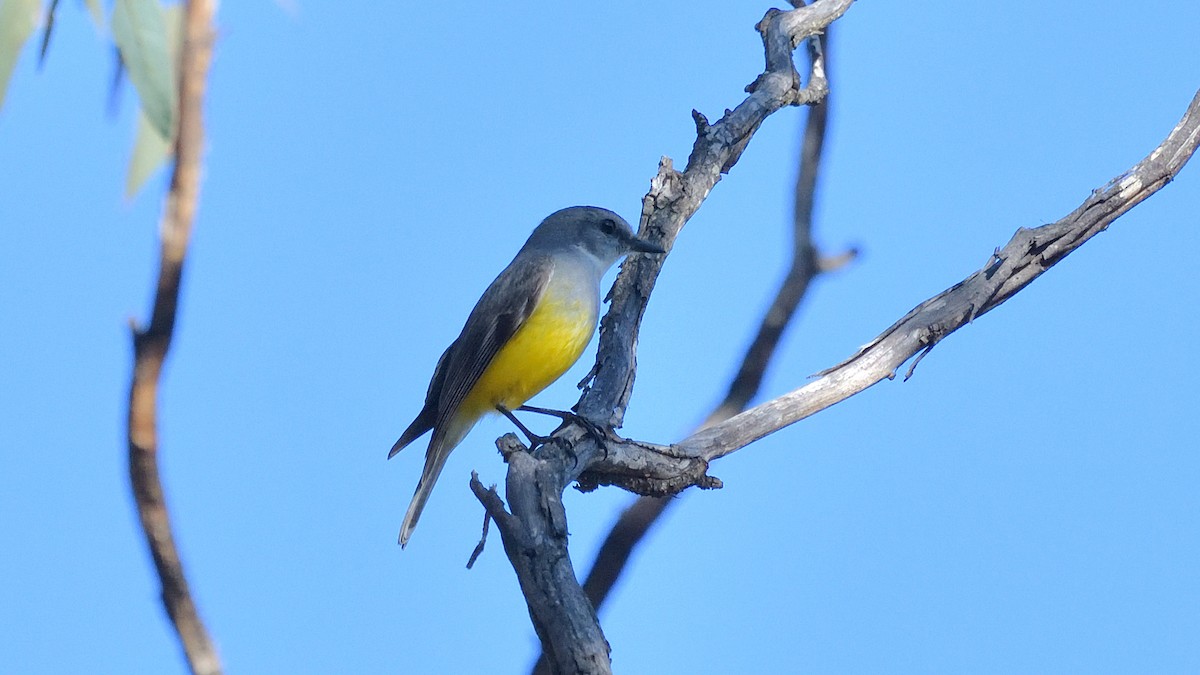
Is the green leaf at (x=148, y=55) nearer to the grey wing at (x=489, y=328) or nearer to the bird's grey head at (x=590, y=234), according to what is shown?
the grey wing at (x=489, y=328)

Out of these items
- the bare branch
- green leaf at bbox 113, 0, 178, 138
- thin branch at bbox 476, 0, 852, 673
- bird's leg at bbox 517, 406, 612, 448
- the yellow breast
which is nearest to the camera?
green leaf at bbox 113, 0, 178, 138

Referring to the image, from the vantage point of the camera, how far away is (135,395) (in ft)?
4.01

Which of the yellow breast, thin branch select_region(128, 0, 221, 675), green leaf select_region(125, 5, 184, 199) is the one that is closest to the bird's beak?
the yellow breast

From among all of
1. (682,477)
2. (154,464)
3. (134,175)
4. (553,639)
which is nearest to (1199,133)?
(682,477)

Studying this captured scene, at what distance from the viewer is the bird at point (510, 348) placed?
5.25 meters

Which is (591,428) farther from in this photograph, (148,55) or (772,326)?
(772,326)

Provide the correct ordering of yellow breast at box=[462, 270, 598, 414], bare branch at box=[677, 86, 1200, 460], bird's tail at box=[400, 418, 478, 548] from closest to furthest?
bare branch at box=[677, 86, 1200, 460], yellow breast at box=[462, 270, 598, 414], bird's tail at box=[400, 418, 478, 548]

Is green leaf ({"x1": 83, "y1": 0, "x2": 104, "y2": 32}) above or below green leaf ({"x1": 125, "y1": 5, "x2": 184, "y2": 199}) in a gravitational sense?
above

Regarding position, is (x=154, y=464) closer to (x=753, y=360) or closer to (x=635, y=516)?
(x=635, y=516)

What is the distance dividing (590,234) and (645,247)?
0.57 meters

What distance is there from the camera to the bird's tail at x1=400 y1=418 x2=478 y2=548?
5.41 meters

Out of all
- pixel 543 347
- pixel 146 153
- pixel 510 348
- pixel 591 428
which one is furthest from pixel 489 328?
pixel 146 153

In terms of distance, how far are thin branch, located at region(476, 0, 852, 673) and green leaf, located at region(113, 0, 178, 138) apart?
1690 millimetres

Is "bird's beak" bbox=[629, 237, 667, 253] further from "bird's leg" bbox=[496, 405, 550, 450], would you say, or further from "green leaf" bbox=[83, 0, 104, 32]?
"green leaf" bbox=[83, 0, 104, 32]
